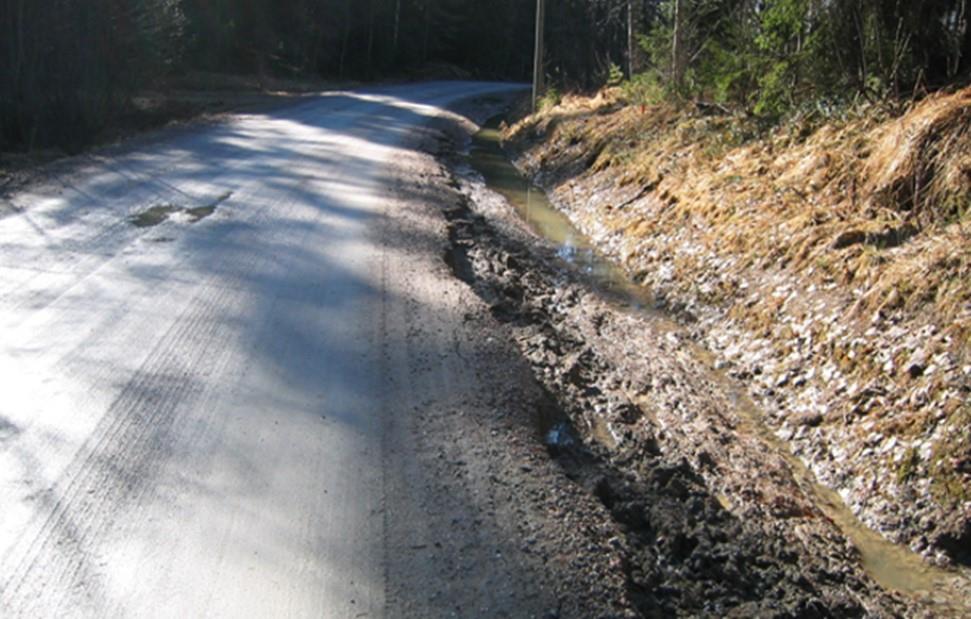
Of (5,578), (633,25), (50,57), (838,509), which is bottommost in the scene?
(838,509)

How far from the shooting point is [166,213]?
33.7ft

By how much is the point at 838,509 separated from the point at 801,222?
157 inches

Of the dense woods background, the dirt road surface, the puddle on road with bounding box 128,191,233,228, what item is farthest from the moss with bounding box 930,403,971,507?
the puddle on road with bounding box 128,191,233,228

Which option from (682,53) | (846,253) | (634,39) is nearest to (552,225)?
(682,53)

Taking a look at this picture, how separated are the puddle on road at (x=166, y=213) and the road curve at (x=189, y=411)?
0.19 ft

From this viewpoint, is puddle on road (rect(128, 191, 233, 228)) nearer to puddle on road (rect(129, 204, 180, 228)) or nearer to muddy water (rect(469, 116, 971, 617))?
puddle on road (rect(129, 204, 180, 228))

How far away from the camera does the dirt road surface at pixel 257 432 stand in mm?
3662

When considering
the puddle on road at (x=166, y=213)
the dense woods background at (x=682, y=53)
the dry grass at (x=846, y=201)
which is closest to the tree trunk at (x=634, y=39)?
the dense woods background at (x=682, y=53)

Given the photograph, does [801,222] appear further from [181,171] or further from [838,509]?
[181,171]

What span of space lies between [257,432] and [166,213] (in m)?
6.10

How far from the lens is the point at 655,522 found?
4.54m

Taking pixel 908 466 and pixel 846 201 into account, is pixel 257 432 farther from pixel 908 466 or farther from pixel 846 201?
pixel 846 201

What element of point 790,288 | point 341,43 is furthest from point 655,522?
point 341,43

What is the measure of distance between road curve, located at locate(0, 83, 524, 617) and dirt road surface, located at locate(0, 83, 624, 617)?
0.05ft
